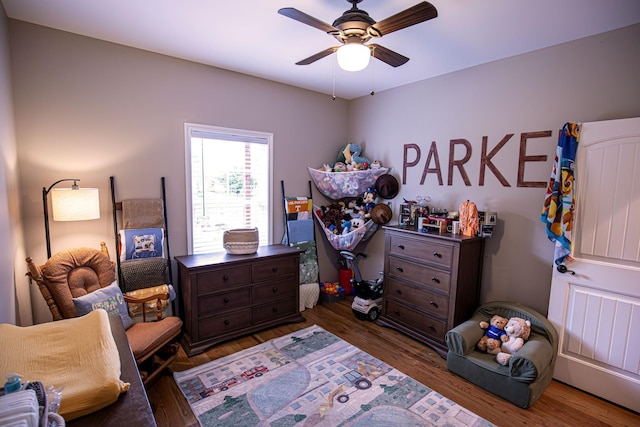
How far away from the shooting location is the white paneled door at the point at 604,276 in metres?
2.09

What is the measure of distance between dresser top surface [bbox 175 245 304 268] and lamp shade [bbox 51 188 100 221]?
86cm

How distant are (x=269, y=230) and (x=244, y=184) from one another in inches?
24.9

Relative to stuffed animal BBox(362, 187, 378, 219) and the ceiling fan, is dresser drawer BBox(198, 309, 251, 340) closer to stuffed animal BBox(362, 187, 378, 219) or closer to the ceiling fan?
stuffed animal BBox(362, 187, 378, 219)

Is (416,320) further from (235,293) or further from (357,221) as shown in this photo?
(235,293)

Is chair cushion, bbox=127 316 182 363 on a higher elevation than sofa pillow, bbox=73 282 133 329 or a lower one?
lower

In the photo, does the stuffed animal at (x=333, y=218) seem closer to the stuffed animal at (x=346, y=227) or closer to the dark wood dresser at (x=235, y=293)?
the stuffed animal at (x=346, y=227)

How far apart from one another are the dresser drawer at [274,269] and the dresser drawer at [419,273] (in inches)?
41.5

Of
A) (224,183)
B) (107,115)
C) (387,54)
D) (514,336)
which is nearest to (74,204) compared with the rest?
(107,115)

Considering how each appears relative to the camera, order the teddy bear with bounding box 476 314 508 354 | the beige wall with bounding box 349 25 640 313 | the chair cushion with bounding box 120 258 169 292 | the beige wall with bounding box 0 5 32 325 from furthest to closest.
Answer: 1. the chair cushion with bounding box 120 258 169 292
2. the teddy bear with bounding box 476 314 508 354
3. the beige wall with bounding box 349 25 640 313
4. the beige wall with bounding box 0 5 32 325

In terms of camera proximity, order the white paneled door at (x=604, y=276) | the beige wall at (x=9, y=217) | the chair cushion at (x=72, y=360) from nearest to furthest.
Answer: the chair cushion at (x=72, y=360) → the beige wall at (x=9, y=217) → the white paneled door at (x=604, y=276)

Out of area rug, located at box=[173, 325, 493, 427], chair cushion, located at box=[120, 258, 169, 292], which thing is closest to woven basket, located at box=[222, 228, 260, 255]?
chair cushion, located at box=[120, 258, 169, 292]

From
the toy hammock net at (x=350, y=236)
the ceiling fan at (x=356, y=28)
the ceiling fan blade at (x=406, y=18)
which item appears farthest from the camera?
the toy hammock net at (x=350, y=236)

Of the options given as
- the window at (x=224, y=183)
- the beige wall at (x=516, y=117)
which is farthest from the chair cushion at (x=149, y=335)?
the beige wall at (x=516, y=117)

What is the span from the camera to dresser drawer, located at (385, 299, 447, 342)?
9.26 feet
